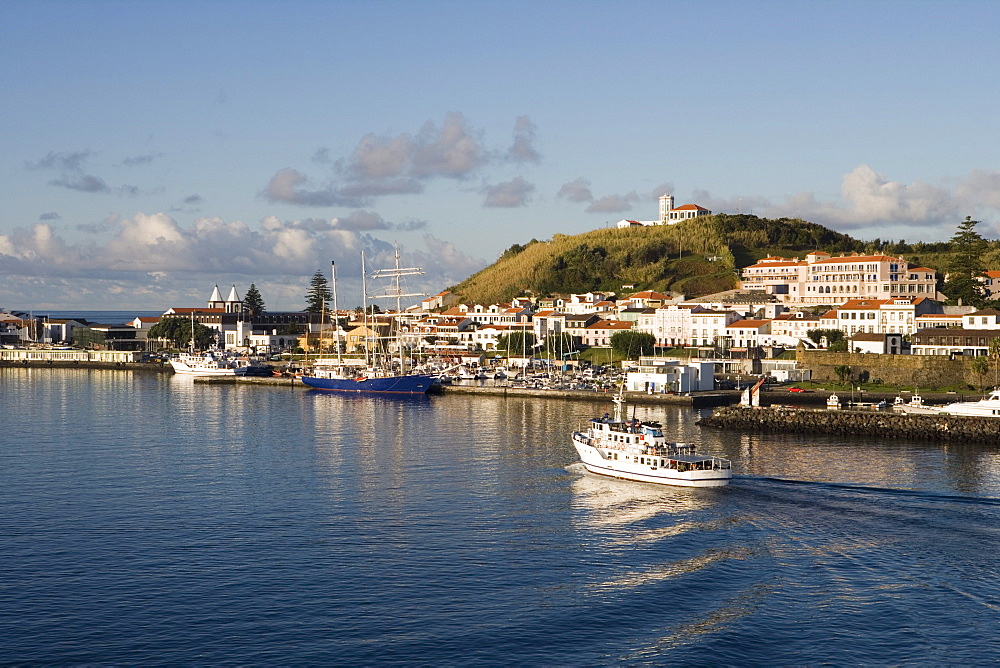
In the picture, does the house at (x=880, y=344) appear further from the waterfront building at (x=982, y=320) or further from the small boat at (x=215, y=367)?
the small boat at (x=215, y=367)

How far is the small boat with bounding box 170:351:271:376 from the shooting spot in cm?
10956

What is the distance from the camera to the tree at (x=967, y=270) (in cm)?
10056

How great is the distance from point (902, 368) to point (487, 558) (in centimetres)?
5754

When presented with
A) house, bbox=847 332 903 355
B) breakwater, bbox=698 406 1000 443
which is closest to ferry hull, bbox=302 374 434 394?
breakwater, bbox=698 406 1000 443

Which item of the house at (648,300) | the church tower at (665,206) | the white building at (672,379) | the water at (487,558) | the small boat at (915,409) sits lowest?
the water at (487,558)

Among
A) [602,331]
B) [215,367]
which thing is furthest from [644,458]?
[215,367]

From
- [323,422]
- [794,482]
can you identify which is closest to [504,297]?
[323,422]

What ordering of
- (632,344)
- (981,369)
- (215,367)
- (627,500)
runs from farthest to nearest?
(215,367)
(632,344)
(981,369)
(627,500)

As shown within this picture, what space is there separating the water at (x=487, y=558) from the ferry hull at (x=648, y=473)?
66 cm

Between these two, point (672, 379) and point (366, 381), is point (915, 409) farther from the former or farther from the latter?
point (366, 381)

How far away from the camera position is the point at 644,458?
4241 centimetres

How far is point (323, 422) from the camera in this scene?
217ft

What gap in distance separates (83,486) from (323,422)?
86.3ft

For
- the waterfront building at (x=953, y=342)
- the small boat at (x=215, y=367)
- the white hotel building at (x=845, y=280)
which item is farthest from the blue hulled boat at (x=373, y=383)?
the white hotel building at (x=845, y=280)
